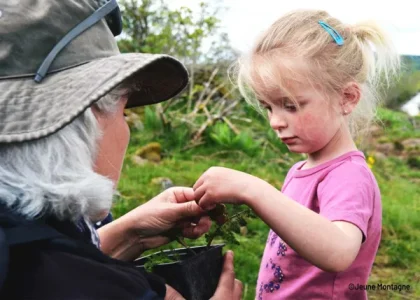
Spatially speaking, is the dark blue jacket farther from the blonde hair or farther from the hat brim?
the blonde hair

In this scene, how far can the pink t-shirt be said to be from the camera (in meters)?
2.11

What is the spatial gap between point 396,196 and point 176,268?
5.20m

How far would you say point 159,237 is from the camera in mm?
2412

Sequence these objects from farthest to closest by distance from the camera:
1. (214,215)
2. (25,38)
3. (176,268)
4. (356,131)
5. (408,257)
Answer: (408,257)
(356,131)
(214,215)
(176,268)
(25,38)

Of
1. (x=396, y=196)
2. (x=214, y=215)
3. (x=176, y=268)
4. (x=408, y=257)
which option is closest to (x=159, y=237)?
(x=214, y=215)

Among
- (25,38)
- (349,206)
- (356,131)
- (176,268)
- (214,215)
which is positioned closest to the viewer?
(25,38)

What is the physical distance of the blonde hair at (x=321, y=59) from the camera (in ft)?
7.72

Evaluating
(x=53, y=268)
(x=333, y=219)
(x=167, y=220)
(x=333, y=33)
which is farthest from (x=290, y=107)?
(x=53, y=268)

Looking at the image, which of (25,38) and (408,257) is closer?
(25,38)

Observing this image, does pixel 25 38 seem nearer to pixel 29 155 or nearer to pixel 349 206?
pixel 29 155

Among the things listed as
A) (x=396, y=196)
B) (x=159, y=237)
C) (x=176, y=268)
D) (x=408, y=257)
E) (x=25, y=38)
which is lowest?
(x=396, y=196)

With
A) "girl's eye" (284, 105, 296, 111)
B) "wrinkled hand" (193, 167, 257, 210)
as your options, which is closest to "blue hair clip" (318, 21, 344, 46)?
"girl's eye" (284, 105, 296, 111)

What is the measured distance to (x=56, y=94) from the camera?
1.54m

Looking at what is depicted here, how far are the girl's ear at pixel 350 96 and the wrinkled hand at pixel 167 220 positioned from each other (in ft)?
2.24
